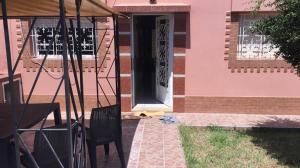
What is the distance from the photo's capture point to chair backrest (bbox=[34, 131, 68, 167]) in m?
3.71

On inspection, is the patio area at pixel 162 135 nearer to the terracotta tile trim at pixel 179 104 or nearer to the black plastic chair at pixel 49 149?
the terracotta tile trim at pixel 179 104

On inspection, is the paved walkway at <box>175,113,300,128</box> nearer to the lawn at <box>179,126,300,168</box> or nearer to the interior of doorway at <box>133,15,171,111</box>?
the lawn at <box>179,126,300,168</box>

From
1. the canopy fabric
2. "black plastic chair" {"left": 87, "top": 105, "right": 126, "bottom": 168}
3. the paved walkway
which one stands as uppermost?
the canopy fabric

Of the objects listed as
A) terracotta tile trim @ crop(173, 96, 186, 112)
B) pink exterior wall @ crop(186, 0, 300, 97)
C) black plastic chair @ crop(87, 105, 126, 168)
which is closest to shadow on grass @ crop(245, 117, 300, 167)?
pink exterior wall @ crop(186, 0, 300, 97)

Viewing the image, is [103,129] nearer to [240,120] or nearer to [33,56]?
[240,120]

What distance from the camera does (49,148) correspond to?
380cm

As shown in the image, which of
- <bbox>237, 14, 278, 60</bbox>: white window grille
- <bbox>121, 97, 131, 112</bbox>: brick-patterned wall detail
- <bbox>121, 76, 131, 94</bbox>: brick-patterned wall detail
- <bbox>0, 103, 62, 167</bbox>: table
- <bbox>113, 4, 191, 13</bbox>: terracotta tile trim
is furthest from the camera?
<bbox>121, 97, 131, 112</bbox>: brick-patterned wall detail

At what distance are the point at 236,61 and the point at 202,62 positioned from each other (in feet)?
2.79

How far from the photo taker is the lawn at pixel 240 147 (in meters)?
5.65

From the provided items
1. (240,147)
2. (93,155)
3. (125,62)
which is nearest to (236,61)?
(240,147)

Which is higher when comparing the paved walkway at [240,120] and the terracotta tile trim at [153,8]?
the terracotta tile trim at [153,8]

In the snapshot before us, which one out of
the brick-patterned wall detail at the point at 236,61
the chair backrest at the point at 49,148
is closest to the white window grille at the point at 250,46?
the brick-patterned wall detail at the point at 236,61

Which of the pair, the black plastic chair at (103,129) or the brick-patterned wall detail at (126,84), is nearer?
the black plastic chair at (103,129)

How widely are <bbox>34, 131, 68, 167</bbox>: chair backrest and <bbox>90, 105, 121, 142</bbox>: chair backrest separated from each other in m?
0.80
